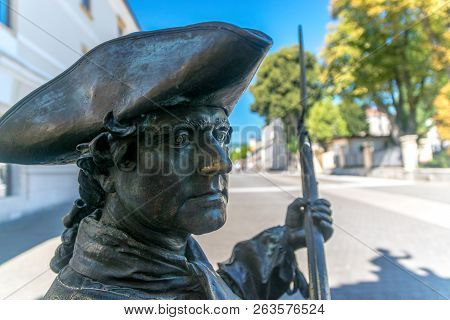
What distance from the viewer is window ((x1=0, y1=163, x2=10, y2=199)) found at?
65.1 inches

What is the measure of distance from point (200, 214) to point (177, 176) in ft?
0.31

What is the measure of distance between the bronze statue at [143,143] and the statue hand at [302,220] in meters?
0.52

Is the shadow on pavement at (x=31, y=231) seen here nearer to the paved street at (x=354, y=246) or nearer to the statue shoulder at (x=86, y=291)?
the paved street at (x=354, y=246)

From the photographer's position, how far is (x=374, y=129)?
128 ft

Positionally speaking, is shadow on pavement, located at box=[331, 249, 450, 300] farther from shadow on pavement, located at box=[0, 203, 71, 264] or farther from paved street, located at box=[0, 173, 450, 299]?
shadow on pavement, located at box=[0, 203, 71, 264]

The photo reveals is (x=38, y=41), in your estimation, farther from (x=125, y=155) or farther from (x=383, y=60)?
(x=383, y=60)

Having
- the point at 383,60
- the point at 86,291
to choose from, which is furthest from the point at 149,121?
the point at 383,60

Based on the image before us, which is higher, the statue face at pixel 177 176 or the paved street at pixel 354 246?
the statue face at pixel 177 176

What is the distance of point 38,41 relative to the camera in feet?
4.16

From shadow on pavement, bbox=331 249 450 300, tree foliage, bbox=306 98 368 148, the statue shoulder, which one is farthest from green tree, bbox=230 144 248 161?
tree foliage, bbox=306 98 368 148

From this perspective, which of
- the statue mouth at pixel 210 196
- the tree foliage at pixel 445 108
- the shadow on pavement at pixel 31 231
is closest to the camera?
the statue mouth at pixel 210 196

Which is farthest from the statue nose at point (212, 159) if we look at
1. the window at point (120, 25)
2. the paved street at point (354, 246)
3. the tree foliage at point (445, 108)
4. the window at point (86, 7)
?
the tree foliage at point (445, 108)

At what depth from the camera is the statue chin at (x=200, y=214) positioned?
64 cm
